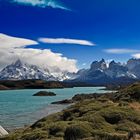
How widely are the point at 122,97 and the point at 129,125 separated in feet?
42.7

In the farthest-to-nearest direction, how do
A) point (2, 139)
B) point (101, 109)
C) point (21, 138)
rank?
1. point (101, 109)
2. point (2, 139)
3. point (21, 138)

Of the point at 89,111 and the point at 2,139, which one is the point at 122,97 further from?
the point at 2,139

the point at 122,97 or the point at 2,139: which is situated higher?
the point at 122,97

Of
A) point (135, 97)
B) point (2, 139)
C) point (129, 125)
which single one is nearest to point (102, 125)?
point (129, 125)

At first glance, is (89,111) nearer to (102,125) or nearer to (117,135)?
(102,125)

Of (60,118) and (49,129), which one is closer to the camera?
(49,129)

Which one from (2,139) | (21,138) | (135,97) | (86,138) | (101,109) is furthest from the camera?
(135,97)

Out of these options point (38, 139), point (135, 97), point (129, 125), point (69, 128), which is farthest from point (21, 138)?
point (135, 97)

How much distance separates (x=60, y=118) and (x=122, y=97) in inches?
388

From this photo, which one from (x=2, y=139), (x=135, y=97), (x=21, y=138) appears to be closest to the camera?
(x=21, y=138)

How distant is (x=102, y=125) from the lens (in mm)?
24703

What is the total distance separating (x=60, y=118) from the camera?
30.4m

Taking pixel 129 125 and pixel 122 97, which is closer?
pixel 129 125

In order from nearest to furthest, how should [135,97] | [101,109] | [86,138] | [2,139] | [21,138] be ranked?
[86,138]
[21,138]
[2,139]
[101,109]
[135,97]
